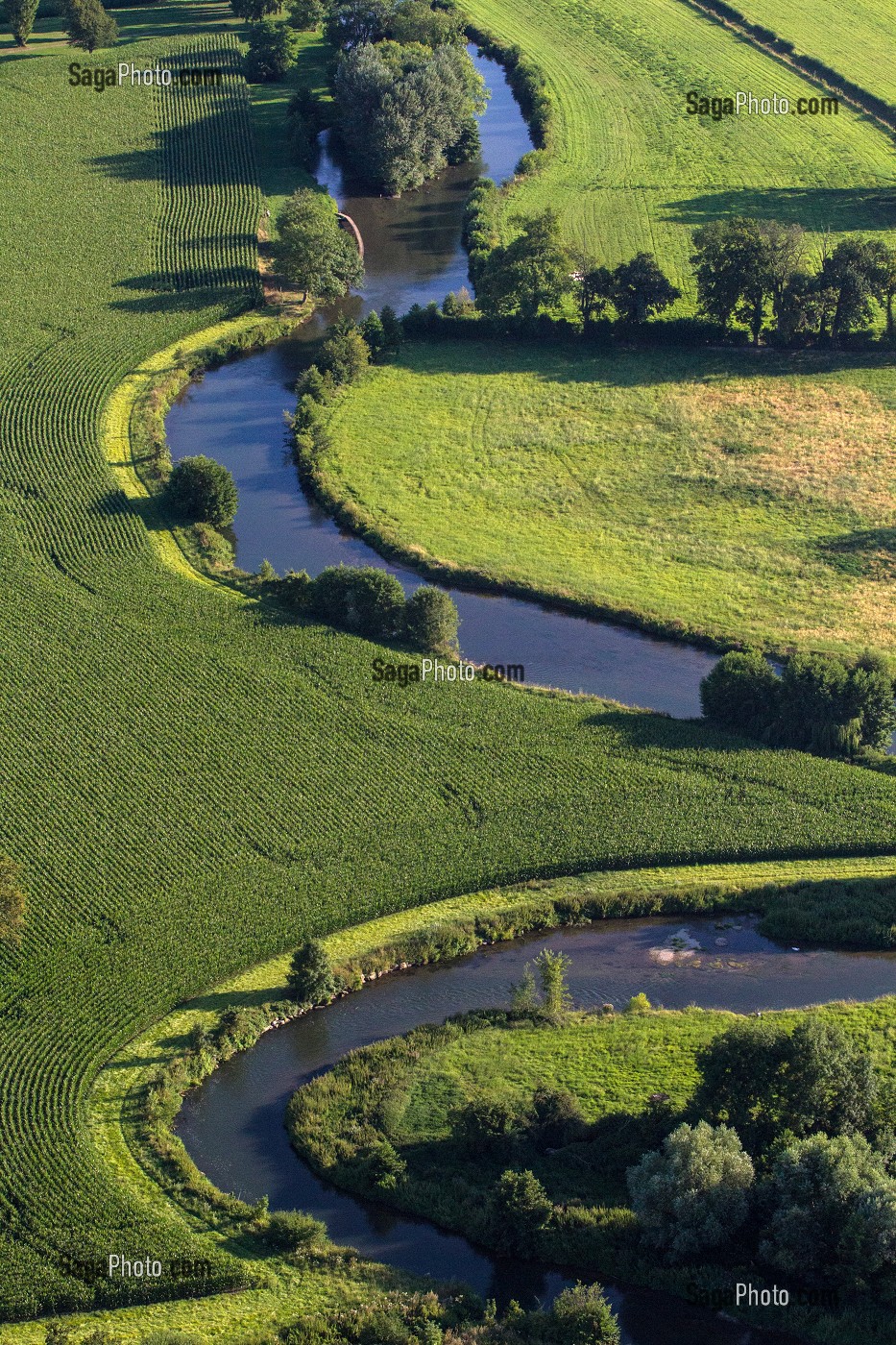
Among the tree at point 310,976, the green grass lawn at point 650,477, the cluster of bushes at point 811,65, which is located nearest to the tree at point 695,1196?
the tree at point 310,976

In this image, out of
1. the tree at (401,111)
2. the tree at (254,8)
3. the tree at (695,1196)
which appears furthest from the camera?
the tree at (254,8)

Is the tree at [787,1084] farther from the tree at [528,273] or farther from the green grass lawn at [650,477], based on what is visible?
the tree at [528,273]

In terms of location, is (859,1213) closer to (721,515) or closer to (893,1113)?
(893,1113)

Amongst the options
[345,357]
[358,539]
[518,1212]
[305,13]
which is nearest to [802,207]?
[345,357]

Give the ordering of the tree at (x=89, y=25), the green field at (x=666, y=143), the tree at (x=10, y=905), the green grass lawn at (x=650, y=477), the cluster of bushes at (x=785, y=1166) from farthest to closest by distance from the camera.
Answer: the tree at (x=89, y=25), the green field at (x=666, y=143), the green grass lawn at (x=650, y=477), the tree at (x=10, y=905), the cluster of bushes at (x=785, y=1166)

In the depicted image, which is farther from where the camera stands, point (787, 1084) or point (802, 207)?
point (802, 207)

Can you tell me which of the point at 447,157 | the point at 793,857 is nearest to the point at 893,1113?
the point at 793,857

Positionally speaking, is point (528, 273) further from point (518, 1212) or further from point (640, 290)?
point (518, 1212)
